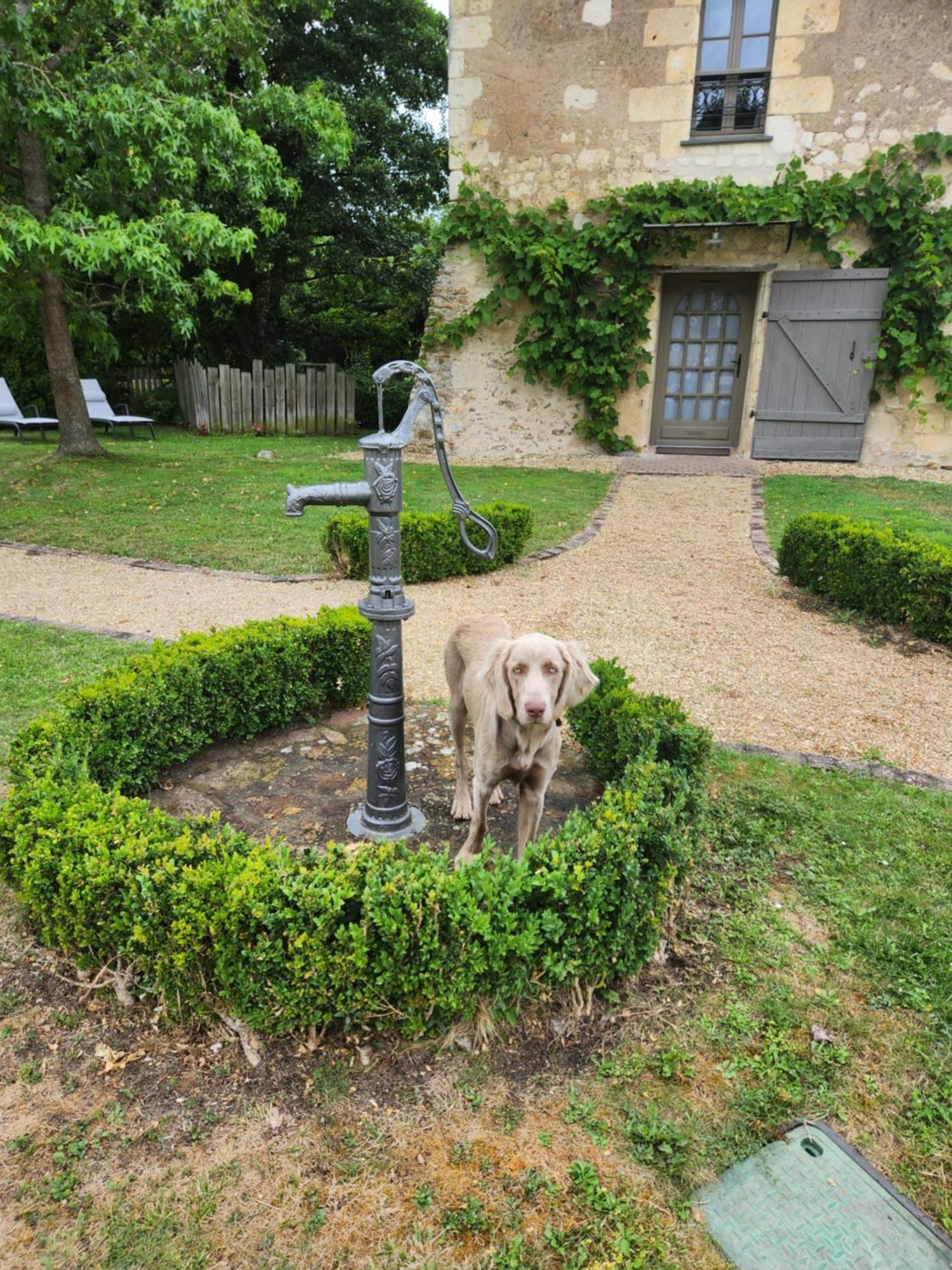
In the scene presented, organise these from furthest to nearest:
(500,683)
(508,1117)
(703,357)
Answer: (703,357) → (500,683) → (508,1117)

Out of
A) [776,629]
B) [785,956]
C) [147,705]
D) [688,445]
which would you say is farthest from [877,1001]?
[688,445]

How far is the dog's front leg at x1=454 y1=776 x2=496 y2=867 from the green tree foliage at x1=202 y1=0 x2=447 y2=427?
16398 mm

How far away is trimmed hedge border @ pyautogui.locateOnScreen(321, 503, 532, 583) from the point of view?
683 cm

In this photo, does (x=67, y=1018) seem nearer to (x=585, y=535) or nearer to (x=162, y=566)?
(x=162, y=566)

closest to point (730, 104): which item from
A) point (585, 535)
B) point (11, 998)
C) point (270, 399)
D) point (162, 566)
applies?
point (585, 535)

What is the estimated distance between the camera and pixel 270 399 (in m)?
17.3

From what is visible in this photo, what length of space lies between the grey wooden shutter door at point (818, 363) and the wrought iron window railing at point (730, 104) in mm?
2370

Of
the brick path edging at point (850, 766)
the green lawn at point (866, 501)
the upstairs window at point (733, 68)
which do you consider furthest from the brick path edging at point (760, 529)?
the upstairs window at point (733, 68)

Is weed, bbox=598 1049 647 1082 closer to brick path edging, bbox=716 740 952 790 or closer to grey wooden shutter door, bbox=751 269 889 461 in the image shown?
brick path edging, bbox=716 740 952 790

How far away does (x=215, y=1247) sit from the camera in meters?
1.73

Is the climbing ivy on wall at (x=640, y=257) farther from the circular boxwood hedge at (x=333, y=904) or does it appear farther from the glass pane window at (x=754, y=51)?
the circular boxwood hedge at (x=333, y=904)

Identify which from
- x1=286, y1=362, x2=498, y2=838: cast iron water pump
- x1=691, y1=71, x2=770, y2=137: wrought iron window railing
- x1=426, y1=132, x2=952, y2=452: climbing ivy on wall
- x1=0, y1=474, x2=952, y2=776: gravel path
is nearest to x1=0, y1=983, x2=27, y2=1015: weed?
x1=286, y1=362, x2=498, y2=838: cast iron water pump

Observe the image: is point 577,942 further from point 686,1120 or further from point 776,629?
point 776,629

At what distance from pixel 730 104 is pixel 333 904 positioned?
13753 mm
